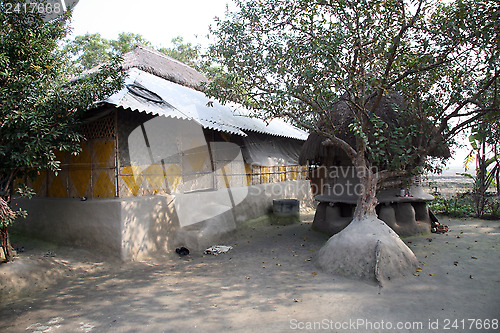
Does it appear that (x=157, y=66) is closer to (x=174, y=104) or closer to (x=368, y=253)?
(x=174, y=104)

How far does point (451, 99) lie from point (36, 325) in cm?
771

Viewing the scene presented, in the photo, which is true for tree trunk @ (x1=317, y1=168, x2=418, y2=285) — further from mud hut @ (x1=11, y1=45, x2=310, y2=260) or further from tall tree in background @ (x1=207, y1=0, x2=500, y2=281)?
mud hut @ (x1=11, y1=45, x2=310, y2=260)

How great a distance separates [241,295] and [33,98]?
4540 mm

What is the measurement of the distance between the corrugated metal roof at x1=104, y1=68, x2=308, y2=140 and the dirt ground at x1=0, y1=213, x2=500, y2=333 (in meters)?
3.04

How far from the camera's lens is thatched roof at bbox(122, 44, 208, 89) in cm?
895

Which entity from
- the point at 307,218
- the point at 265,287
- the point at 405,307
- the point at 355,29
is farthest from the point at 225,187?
the point at 405,307

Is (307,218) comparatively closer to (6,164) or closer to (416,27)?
(416,27)

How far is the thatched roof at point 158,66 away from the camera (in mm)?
8953

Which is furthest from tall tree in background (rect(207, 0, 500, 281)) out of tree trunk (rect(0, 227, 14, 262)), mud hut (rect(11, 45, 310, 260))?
tree trunk (rect(0, 227, 14, 262))

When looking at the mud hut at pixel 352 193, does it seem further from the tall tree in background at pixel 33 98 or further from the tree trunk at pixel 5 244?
the tree trunk at pixel 5 244
